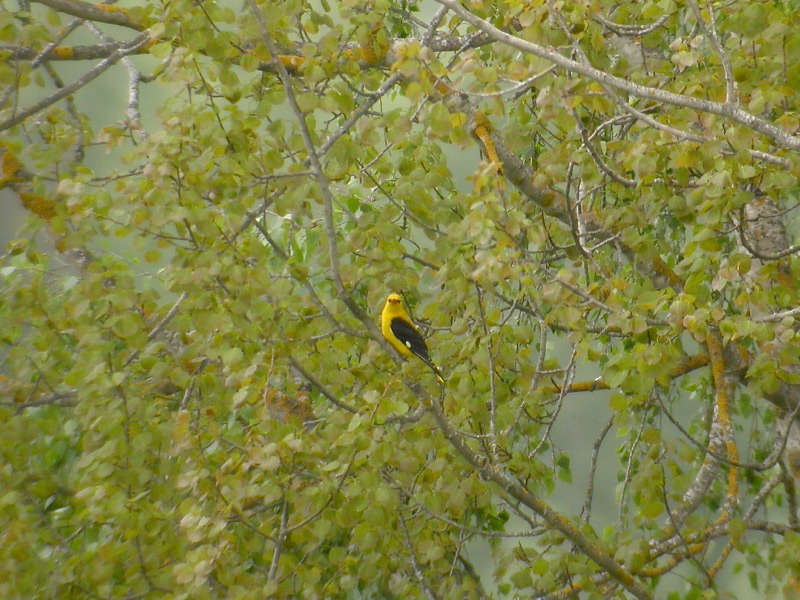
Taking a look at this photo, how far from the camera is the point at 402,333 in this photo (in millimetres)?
2859

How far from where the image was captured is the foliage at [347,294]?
192cm

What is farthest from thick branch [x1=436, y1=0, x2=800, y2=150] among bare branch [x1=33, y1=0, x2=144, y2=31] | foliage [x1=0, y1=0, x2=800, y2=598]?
bare branch [x1=33, y1=0, x2=144, y2=31]

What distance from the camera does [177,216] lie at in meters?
1.80

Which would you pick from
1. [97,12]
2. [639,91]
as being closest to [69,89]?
[97,12]

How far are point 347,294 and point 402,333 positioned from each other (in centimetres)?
101

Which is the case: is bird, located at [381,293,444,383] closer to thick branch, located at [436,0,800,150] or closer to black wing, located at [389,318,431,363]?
black wing, located at [389,318,431,363]

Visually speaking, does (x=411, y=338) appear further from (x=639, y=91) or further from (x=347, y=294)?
(x=639, y=91)

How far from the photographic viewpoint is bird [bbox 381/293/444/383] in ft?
9.20

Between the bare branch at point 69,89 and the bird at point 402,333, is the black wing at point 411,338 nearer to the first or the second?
the bird at point 402,333

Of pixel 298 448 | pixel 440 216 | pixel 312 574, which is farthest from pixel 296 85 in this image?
pixel 312 574

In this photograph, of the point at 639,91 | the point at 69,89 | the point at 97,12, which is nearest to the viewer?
the point at 639,91

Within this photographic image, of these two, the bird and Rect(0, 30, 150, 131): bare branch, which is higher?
the bird

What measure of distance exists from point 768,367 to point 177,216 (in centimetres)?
147

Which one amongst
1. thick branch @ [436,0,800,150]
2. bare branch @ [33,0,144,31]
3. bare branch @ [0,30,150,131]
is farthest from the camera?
bare branch @ [33,0,144,31]
